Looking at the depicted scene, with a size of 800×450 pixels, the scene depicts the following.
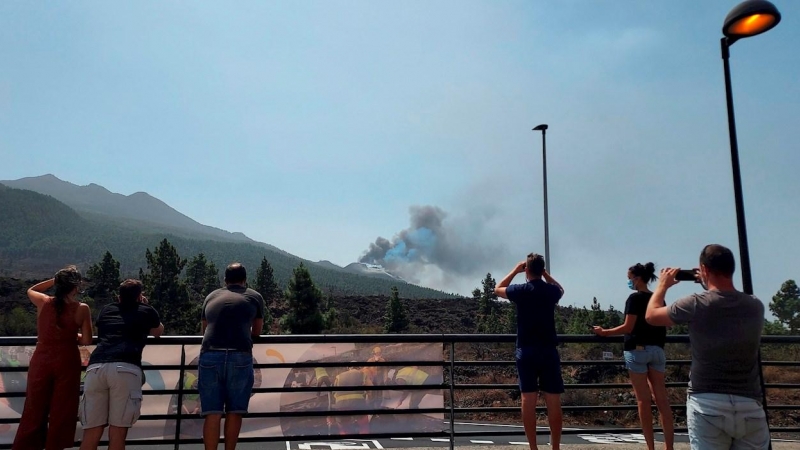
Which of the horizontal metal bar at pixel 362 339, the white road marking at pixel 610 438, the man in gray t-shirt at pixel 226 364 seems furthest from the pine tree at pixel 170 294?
the man in gray t-shirt at pixel 226 364

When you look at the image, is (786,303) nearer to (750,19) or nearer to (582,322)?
(582,322)

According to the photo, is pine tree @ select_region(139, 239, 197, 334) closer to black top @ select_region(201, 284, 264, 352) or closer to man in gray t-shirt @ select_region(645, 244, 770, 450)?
black top @ select_region(201, 284, 264, 352)

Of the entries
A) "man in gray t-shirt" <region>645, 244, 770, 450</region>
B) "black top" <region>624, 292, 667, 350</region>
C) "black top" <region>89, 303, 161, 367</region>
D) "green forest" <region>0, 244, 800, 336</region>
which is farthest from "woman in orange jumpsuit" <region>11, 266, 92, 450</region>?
"green forest" <region>0, 244, 800, 336</region>

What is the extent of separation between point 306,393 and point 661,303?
3957mm

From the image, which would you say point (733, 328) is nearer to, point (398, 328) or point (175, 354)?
point (175, 354)

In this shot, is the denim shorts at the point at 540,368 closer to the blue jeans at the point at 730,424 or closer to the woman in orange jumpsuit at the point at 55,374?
the blue jeans at the point at 730,424

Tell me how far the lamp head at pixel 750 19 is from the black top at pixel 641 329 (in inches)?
114

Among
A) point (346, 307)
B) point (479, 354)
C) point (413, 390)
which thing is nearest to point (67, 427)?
point (413, 390)

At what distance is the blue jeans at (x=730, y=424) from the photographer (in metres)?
3.38

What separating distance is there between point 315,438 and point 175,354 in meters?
1.80

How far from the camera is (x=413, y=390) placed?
6.38 meters

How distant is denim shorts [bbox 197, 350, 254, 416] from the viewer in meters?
5.17

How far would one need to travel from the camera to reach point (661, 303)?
3871 millimetres

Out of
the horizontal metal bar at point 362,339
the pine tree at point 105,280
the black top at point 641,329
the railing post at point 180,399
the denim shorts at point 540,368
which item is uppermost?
the pine tree at point 105,280
